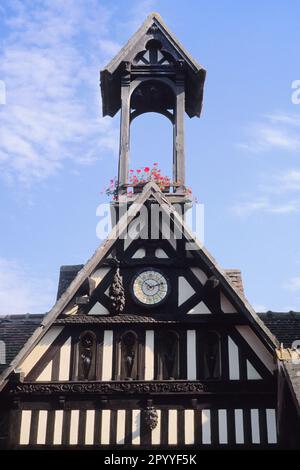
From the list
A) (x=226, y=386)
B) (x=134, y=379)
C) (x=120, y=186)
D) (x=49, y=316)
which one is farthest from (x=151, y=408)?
(x=120, y=186)

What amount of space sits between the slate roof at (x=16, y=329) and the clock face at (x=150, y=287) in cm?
334

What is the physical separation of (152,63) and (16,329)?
746 cm

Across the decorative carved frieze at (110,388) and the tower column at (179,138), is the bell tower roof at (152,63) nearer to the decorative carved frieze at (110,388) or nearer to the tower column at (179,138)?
the tower column at (179,138)

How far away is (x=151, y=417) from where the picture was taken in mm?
13812

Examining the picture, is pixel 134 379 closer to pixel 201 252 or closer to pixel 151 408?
pixel 151 408

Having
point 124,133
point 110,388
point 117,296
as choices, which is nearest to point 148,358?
point 110,388

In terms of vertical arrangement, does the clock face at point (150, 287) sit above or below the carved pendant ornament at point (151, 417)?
above

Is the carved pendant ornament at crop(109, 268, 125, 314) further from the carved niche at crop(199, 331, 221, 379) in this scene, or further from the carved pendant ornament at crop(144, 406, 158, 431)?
the carved pendant ornament at crop(144, 406, 158, 431)

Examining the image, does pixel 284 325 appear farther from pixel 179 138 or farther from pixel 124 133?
pixel 124 133

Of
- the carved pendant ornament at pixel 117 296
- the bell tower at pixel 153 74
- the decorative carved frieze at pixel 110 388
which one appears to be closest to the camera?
the decorative carved frieze at pixel 110 388

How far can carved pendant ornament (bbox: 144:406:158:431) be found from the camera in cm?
1378

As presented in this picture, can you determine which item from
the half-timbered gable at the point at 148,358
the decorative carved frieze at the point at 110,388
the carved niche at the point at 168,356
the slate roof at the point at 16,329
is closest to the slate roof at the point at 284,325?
the half-timbered gable at the point at 148,358

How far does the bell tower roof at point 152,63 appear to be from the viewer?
1827 centimetres

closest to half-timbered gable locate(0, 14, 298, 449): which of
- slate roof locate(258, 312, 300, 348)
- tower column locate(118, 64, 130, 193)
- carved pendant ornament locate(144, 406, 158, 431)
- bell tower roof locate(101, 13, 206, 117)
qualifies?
carved pendant ornament locate(144, 406, 158, 431)
